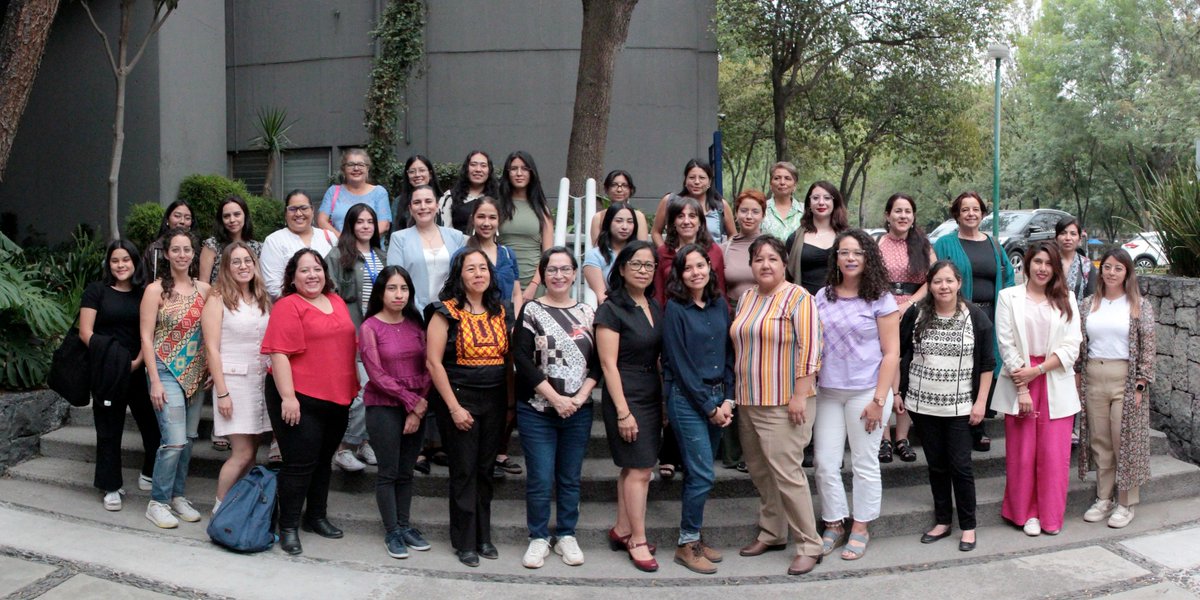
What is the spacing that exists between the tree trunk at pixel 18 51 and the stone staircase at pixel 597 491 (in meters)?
2.32

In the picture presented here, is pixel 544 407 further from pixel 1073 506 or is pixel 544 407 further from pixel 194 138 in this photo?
pixel 194 138

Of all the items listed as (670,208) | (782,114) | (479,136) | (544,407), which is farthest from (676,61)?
(544,407)

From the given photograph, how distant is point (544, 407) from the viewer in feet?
16.4

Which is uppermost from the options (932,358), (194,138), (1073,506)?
(194,138)

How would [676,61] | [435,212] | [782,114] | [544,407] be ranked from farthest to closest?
[782,114]
[676,61]
[435,212]
[544,407]

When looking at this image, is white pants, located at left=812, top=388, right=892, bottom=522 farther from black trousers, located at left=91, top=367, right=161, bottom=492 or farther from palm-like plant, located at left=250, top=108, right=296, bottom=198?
palm-like plant, located at left=250, top=108, right=296, bottom=198

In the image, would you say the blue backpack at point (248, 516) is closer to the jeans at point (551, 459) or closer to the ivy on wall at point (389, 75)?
the jeans at point (551, 459)

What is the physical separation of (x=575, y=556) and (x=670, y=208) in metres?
2.08

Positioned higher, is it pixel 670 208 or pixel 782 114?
pixel 782 114

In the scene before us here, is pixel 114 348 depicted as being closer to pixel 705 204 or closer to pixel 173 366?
pixel 173 366

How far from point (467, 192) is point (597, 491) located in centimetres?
229

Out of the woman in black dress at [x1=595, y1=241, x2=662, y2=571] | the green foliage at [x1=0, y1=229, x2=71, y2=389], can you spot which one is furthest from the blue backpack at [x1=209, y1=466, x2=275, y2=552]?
the green foliage at [x1=0, y1=229, x2=71, y2=389]

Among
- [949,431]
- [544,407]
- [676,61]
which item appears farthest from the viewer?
[676,61]

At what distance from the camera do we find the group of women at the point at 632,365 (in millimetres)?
5012
